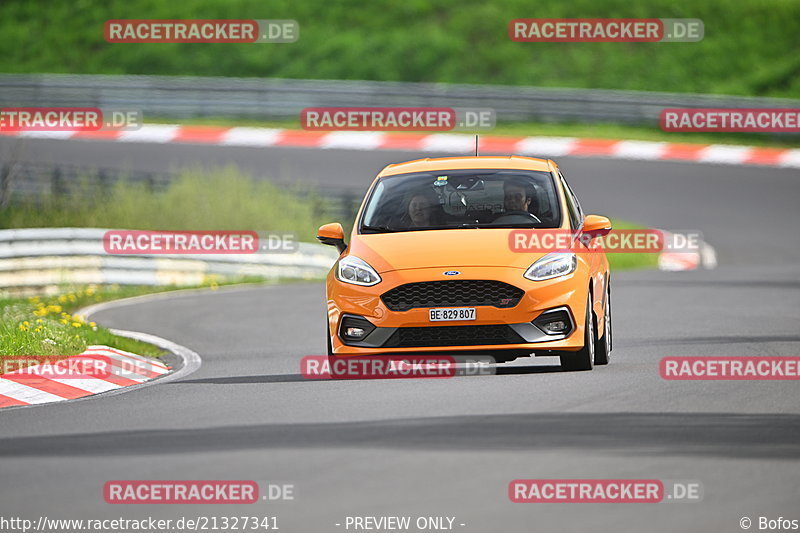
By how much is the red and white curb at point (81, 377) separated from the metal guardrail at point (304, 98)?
75.5 feet

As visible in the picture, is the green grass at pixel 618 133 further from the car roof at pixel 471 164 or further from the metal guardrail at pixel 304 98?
the car roof at pixel 471 164

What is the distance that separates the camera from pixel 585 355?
12547mm

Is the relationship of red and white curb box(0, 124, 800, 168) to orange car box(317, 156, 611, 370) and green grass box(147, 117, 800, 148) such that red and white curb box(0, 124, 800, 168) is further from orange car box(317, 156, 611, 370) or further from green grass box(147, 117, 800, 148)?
orange car box(317, 156, 611, 370)

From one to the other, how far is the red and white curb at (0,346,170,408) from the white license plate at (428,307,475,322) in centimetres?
281

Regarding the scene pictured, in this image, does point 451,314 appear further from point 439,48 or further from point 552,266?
point 439,48

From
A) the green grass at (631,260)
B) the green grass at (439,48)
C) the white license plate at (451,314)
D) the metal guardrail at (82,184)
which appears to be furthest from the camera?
the green grass at (439,48)

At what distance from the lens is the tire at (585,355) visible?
12461mm

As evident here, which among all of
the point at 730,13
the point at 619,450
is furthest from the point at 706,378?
the point at 730,13

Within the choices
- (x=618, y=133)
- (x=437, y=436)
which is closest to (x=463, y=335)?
(x=437, y=436)

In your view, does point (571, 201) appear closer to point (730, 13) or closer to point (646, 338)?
point (646, 338)

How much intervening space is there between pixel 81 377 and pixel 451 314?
10.9 feet

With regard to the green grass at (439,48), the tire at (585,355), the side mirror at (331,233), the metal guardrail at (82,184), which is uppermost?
the green grass at (439,48)

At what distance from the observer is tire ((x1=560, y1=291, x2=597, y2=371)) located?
12.5 meters

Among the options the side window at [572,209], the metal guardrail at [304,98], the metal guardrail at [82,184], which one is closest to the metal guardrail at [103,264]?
the metal guardrail at [82,184]
